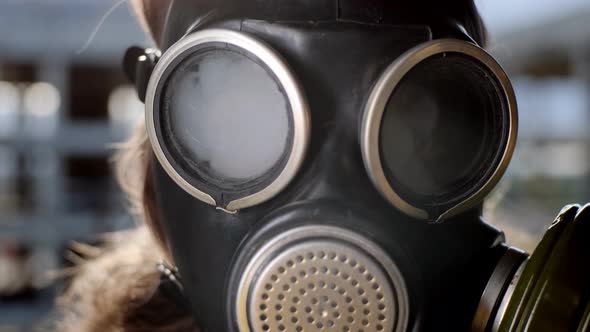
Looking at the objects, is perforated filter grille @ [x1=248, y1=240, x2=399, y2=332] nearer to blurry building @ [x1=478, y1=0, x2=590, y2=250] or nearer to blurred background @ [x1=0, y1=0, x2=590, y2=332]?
blurred background @ [x1=0, y1=0, x2=590, y2=332]

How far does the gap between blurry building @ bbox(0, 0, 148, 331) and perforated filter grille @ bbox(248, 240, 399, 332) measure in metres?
4.22

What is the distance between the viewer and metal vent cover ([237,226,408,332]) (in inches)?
30.5

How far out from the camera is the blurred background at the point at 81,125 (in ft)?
15.9

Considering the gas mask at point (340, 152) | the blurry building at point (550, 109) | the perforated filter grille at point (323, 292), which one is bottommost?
the perforated filter grille at point (323, 292)

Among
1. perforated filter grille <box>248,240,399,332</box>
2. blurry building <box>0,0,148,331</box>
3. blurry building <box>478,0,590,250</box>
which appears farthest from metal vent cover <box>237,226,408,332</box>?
blurry building <box>478,0,590,250</box>

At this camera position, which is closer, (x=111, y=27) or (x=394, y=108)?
(x=394, y=108)

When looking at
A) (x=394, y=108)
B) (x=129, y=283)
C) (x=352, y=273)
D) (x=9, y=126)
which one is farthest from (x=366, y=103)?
(x=9, y=126)

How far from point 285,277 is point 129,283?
616mm

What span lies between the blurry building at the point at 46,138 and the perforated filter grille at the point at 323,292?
4216mm

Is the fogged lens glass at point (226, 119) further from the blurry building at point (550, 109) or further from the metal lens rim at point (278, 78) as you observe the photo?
the blurry building at point (550, 109)

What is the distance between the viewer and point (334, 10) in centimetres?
80

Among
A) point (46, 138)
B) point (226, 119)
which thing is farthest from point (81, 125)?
point (226, 119)

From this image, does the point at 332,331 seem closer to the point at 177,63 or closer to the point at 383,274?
the point at 383,274

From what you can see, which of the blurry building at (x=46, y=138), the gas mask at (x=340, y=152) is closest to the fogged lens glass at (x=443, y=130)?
the gas mask at (x=340, y=152)
